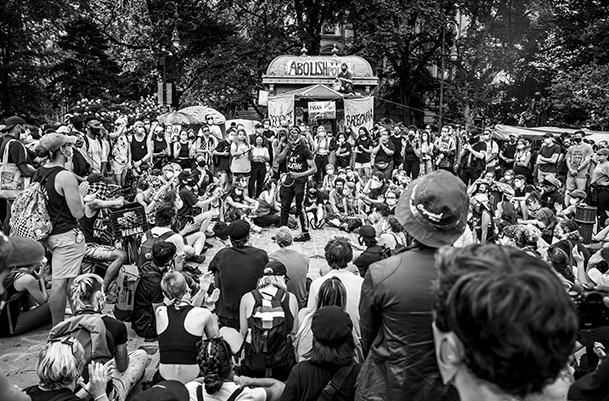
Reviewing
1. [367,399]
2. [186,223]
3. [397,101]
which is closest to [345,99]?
[186,223]

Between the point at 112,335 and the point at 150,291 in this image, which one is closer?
the point at 112,335

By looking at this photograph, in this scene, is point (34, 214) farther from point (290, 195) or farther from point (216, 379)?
point (290, 195)

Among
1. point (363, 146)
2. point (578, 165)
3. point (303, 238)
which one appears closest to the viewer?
point (303, 238)

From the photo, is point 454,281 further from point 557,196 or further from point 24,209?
point 557,196

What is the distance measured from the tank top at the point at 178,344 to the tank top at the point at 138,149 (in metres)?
9.31

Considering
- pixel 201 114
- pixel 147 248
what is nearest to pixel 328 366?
pixel 147 248

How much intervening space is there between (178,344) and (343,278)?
135cm

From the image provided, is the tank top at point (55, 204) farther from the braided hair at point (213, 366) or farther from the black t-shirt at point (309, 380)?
the black t-shirt at point (309, 380)

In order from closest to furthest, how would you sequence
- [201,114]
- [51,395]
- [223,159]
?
[51,395]
[223,159]
[201,114]

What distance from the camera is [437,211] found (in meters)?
2.46

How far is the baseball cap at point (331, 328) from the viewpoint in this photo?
3.52 metres

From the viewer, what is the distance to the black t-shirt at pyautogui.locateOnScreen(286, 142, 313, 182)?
388 inches

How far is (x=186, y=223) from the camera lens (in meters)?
9.45

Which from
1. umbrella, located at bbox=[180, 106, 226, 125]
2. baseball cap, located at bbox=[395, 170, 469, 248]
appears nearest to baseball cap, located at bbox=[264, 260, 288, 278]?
baseball cap, located at bbox=[395, 170, 469, 248]
